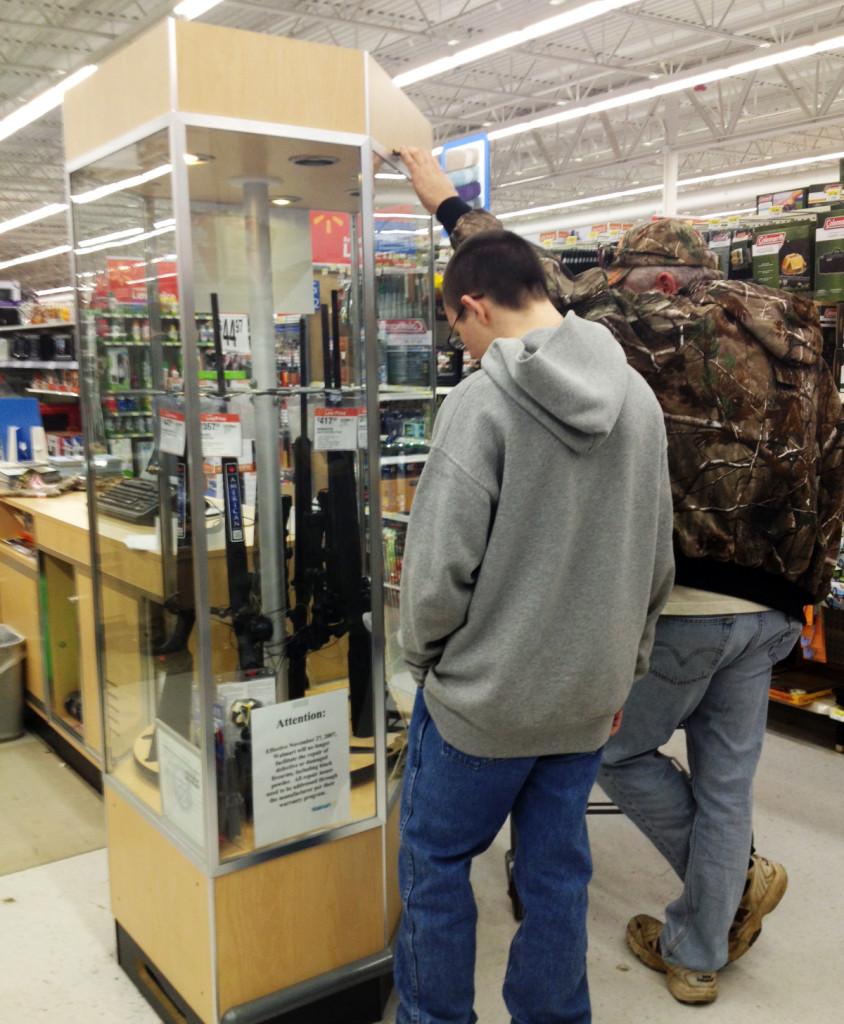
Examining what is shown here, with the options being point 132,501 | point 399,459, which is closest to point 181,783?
point 132,501

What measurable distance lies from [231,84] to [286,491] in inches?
34.9

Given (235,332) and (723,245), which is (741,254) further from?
(235,332)

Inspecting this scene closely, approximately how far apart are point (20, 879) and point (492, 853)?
57.8 inches

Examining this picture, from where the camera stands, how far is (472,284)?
5.46 ft

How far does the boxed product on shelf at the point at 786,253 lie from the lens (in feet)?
12.2

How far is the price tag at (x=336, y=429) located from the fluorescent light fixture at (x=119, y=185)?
61 cm

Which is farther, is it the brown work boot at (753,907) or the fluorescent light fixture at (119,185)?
the brown work boot at (753,907)

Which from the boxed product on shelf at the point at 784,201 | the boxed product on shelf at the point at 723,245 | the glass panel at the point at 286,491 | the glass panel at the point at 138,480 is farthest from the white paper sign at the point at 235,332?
the boxed product on shelf at the point at 784,201

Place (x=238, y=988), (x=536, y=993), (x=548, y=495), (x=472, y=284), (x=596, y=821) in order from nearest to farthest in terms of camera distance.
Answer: (x=548, y=495) < (x=472, y=284) < (x=536, y=993) < (x=238, y=988) < (x=596, y=821)

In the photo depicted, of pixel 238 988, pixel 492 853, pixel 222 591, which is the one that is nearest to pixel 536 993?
pixel 238 988

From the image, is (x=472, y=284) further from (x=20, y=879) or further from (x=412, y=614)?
(x=20, y=879)

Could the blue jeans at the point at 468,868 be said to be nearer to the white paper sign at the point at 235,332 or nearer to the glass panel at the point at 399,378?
the glass panel at the point at 399,378

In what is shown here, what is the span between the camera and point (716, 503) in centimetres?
215

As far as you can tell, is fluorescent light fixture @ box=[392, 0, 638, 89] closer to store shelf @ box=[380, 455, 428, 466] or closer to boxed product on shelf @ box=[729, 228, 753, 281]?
boxed product on shelf @ box=[729, 228, 753, 281]
